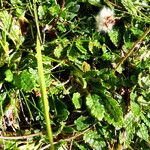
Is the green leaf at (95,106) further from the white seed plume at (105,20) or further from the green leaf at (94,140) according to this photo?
the white seed plume at (105,20)

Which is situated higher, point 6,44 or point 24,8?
point 24,8

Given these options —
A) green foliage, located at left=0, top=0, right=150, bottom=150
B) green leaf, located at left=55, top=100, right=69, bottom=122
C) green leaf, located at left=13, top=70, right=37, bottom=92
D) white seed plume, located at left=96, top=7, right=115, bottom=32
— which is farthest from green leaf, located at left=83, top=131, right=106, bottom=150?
white seed plume, located at left=96, top=7, right=115, bottom=32

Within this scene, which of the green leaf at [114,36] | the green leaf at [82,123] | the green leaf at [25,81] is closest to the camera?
the green leaf at [25,81]

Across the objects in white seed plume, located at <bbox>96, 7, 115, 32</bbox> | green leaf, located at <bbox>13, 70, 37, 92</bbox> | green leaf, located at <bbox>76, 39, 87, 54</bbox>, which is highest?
white seed plume, located at <bbox>96, 7, 115, 32</bbox>

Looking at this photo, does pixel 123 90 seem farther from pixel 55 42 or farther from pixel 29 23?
pixel 29 23

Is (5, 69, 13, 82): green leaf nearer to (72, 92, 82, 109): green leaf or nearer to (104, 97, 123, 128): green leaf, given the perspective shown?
(72, 92, 82, 109): green leaf

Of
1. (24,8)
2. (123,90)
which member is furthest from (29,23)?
(123,90)

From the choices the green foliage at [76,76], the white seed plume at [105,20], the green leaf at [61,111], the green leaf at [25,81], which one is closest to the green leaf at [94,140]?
the green foliage at [76,76]
